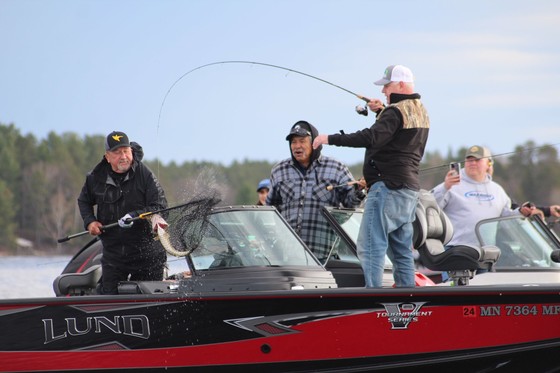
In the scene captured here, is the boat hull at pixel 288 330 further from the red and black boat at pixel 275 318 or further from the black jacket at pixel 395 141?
the black jacket at pixel 395 141

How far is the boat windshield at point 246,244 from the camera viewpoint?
7980 mm

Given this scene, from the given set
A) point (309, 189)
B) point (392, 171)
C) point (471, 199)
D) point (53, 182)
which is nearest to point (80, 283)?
point (309, 189)

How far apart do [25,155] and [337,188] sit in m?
44.1

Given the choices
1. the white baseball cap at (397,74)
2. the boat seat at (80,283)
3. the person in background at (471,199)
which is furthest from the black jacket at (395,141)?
the boat seat at (80,283)

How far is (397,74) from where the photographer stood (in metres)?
7.65

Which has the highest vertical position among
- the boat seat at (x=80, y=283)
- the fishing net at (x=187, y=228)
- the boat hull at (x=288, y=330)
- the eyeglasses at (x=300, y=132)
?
the eyeglasses at (x=300, y=132)

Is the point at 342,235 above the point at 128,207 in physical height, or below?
below

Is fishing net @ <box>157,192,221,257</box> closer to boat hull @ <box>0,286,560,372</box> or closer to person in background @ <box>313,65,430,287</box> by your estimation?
boat hull @ <box>0,286,560,372</box>

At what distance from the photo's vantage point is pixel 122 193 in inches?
328

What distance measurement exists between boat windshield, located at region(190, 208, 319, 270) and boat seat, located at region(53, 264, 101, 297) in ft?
5.53

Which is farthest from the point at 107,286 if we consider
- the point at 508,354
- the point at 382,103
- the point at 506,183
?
the point at 506,183

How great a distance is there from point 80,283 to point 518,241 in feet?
13.4

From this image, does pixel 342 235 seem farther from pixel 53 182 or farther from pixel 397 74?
pixel 53 182

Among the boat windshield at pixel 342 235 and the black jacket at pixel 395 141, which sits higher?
the black jacket at pixel 395 141
